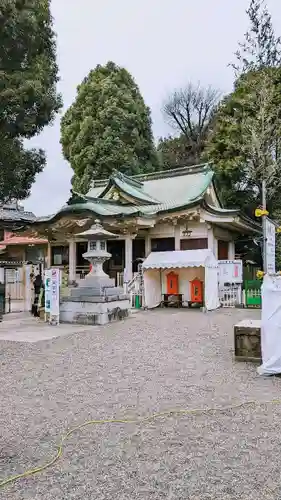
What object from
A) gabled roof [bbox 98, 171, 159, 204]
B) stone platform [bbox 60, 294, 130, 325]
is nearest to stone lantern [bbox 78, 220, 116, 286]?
stone platform [bbox 60, 294, 130, 325]

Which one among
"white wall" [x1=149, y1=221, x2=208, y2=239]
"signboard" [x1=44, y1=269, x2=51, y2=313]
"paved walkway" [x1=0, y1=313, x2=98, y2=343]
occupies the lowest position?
"paved walkway" [x1=0, y1=313, x2=98, y2=343]

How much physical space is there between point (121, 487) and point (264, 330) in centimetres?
371

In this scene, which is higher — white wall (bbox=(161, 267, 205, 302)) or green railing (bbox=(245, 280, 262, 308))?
white wall (bbox=(161, 267, 205, 302))

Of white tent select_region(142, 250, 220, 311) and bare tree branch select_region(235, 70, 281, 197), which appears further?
bare tree branch select_region(235, 70, 281, 197)

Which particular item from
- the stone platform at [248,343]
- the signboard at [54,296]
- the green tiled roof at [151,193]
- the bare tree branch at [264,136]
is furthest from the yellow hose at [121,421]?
the bare tree branch at [264,136]

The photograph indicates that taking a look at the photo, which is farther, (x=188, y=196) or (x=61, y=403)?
(x=188, y=196)

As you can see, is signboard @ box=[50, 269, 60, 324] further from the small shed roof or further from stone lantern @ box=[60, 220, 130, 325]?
the small shed roof

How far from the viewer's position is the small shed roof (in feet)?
47.0

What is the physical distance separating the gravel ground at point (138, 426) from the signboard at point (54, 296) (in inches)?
130

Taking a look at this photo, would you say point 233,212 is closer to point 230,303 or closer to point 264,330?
point 230,303

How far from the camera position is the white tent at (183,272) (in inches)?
565

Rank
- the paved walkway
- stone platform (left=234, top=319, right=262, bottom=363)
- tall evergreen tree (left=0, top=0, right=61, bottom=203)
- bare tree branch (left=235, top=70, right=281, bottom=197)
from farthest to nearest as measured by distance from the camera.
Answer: bare tree branch (left=235, top=70, right=281, bottom=197) < tall evergreen tree (left=0, top=0, right=61, bottom=203) < the paved walkway < stone platform (left=234, top=319, right=262, bottom=363)

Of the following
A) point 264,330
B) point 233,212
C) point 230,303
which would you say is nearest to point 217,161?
point 233,212

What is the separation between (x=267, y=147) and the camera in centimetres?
1942
